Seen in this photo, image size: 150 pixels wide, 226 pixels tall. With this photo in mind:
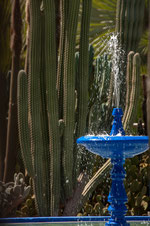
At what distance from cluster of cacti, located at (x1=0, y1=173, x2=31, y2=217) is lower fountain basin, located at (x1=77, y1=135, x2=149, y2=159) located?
1987 millimetres

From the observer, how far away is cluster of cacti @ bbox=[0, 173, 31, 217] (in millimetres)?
5621

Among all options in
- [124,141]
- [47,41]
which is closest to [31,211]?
[47,41]

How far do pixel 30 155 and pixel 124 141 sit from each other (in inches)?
97.3

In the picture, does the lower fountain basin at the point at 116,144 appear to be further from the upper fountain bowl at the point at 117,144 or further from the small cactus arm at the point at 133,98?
the small cactus arm at the point at 133,98

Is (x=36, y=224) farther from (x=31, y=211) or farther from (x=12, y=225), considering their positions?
(x=31, y=211)

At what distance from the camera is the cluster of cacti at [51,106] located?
587 centimetres

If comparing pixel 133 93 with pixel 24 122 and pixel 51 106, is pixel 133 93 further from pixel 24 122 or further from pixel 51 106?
pixel 24 122

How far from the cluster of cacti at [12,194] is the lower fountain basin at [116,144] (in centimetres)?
199

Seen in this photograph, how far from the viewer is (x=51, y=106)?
5.88 metres

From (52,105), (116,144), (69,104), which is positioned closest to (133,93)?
(69,104)

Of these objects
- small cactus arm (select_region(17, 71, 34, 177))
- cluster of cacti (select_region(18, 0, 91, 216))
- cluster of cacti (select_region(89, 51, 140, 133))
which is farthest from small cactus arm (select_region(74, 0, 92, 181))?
small cactus arm (select_region(17, 71, 34, 177))

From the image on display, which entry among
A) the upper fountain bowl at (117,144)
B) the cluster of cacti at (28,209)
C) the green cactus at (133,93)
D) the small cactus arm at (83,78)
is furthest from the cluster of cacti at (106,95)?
the upper fountain bowl at (117,144)

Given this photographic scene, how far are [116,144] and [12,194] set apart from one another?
239 centimetres

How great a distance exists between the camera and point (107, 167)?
6113 mm
